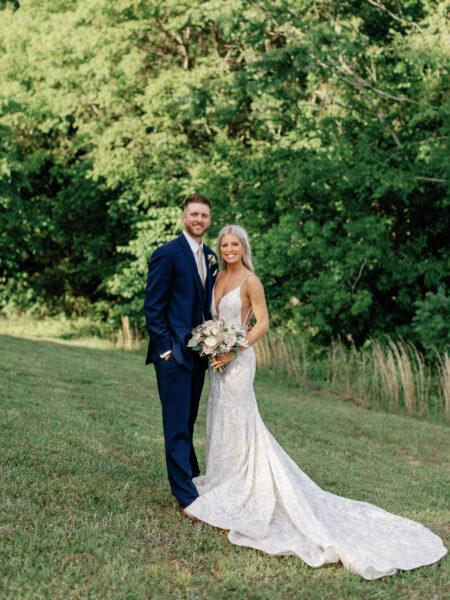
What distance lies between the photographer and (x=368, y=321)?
65.2 feet

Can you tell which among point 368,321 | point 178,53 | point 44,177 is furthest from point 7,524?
point 44,177

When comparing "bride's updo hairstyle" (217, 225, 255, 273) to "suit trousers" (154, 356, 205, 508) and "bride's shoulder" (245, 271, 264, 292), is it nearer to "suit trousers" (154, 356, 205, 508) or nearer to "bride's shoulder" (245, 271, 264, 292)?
"bride's shoulder" (245, 271, 264, 292)

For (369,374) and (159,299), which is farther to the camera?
(369,374)

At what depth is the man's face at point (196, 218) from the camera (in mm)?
5598

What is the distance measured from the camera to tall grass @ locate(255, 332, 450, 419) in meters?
13.3

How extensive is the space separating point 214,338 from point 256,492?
1.13m

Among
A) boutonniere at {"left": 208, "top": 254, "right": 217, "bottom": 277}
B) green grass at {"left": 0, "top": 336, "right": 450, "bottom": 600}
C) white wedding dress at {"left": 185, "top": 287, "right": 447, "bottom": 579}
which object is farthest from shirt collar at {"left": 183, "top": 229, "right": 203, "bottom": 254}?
green grass at {"left": 0, "top": 336, "right": 450, "bottom": 600}

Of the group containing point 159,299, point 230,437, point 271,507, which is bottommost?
point 271,507

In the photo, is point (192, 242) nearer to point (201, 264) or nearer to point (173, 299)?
point (201, 264)

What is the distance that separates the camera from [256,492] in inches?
219

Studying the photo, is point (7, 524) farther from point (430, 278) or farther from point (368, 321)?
point (368, 321)

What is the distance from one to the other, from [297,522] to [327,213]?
47.3 feet

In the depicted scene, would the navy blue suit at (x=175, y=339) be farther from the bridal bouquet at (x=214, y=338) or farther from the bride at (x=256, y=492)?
the bride at (x=256, y=492)

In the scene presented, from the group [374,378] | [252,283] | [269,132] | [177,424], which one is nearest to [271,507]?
[177,424]
